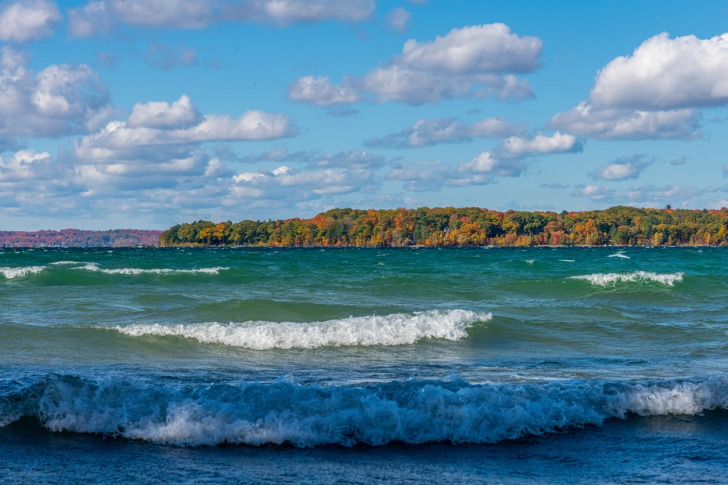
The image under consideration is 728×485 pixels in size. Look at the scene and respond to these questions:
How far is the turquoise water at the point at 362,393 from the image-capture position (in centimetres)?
841

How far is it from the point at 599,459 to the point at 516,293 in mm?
23365

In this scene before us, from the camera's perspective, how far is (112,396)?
10047 millimetres

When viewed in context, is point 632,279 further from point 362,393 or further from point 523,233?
point 523,233

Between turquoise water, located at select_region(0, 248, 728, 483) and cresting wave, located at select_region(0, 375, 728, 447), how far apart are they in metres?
0.02

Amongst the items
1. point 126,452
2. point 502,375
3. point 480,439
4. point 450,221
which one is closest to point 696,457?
point 480,439

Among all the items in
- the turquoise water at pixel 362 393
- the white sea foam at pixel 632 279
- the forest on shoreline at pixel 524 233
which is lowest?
the turquoise water at pixel 362 393

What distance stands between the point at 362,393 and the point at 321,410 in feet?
2.22

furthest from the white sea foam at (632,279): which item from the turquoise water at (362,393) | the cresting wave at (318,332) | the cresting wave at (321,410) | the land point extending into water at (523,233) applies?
the land point extending into water at (523,233)

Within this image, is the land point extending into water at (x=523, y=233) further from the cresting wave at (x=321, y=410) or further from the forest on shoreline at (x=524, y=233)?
the cresting wave at (x=321, y=410)

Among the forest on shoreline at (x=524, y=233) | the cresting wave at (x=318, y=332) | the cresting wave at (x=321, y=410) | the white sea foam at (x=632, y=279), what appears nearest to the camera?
the cresting wave at (x=321, y=410)

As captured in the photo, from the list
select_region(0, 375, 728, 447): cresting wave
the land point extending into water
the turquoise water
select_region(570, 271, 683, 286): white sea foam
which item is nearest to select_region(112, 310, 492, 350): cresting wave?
the turquoise water

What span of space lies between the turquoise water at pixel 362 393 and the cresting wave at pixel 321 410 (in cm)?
2

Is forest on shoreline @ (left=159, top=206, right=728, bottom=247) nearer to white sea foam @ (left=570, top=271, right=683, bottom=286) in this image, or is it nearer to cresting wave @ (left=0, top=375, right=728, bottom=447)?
white sea foam @ (left=570, top=271, right=683, bottom=286)

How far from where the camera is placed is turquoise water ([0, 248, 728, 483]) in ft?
27.6
